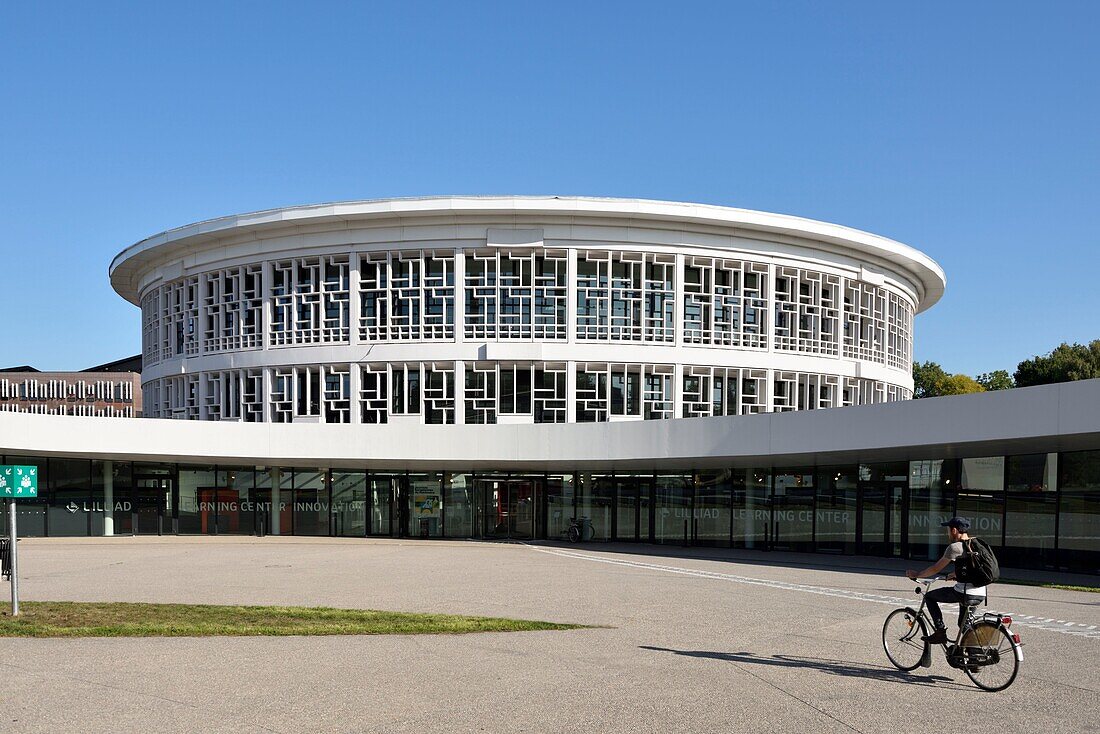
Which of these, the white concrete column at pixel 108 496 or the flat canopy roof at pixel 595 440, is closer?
the flat canopy roof at pixel 595 440

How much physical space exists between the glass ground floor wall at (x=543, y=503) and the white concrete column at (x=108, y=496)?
4 centimetres

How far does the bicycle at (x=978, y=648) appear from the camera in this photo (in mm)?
9891


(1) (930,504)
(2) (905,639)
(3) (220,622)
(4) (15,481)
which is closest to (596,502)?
(1) (930,504)

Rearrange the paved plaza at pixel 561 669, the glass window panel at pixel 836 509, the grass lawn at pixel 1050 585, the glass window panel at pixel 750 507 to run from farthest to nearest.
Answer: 1. the glass window panel at pixel 750 507
2. the glass window panel at pixel 836 509
3. the grass lawn at pixel 1050 585
4. the paved plaza at pixel 561 669

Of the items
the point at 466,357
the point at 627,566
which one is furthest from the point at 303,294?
the point at 627,566

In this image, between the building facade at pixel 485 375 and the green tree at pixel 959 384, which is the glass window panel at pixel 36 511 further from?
the green tree at pixel 959 384

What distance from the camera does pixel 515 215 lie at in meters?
39.3

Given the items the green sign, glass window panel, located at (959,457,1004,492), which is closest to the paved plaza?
the green sign

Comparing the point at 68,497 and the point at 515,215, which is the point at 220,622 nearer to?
the point at 68,497

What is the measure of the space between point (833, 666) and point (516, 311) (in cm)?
2909

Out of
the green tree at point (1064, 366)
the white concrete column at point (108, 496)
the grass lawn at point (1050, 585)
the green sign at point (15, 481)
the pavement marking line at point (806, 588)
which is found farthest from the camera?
the green tree at point (1064, 366)

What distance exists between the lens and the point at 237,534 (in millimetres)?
38125

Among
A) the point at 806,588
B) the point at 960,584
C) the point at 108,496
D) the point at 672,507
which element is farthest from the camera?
the point at 108,496

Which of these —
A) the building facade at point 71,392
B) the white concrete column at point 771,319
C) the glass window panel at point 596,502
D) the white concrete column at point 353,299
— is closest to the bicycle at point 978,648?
the glass window panel at point 596,502
